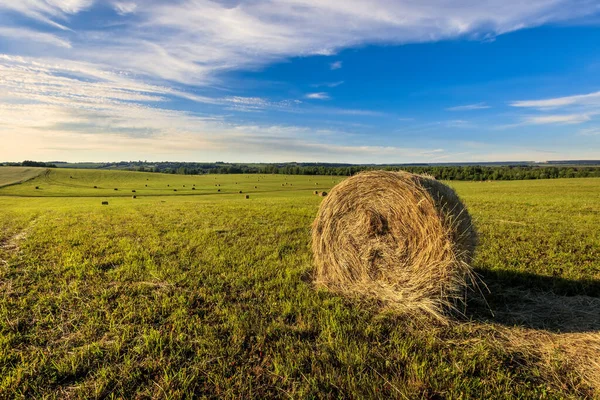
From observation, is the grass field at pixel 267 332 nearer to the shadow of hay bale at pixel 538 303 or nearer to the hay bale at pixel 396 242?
the shadow of hay bale at pixel 538 303

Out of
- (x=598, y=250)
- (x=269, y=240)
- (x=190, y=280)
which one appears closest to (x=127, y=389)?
(x=190, y=280)

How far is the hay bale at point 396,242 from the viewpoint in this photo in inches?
195

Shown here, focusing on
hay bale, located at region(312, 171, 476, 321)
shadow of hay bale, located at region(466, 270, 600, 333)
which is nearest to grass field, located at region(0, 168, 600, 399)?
shadow of hay bale, located at region(466, 270, 600, 333)

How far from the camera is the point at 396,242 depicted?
18.4ft

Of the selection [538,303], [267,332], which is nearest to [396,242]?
[538,303]

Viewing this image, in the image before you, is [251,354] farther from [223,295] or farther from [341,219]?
[341,219]

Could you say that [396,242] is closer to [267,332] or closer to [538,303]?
[538,303]

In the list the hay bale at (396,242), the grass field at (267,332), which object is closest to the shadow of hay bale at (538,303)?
the grass field at (267,332)

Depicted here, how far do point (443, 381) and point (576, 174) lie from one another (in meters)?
79.7

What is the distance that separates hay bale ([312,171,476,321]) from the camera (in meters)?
4.95

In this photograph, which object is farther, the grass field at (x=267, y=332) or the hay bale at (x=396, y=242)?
the hay bale at (x=396, y=242)

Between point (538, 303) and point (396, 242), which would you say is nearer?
point (538, 303)

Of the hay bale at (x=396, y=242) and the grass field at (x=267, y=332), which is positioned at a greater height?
the hay bale at (x=396, y=242)

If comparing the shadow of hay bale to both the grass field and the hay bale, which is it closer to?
the grass field
